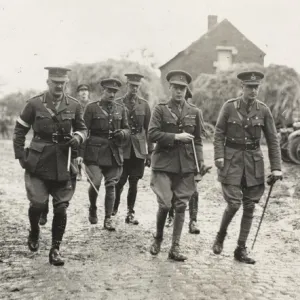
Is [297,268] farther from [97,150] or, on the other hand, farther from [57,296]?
[97,150]

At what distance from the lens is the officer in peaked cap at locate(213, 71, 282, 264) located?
6328 millimetres

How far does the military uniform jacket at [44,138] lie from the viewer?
6.11 m

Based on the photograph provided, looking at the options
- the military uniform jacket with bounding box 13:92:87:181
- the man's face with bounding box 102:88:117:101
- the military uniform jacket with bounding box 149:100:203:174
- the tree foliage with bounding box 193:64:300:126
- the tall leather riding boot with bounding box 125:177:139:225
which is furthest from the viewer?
the tree foliage with bounding box 193:64:300:126

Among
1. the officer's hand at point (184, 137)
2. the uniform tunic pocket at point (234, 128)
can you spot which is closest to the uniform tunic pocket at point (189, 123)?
the officer's hand at point (184, 137)

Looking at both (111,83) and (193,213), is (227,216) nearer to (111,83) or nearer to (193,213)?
(193,213)

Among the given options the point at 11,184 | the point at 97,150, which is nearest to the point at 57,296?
the point at 97,150

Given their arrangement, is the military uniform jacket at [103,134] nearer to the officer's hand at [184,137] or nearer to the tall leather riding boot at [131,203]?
the tall leather riding boot at [131,203]

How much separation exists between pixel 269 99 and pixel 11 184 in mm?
21897

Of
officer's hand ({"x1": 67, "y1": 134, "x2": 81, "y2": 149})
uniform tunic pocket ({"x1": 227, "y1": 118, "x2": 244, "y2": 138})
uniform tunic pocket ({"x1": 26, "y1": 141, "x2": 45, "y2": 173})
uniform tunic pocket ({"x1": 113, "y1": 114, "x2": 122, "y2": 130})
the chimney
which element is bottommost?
uniform tunic pocket ({"x1": 26, "y1": 141, "x2": 45, "y2": 173})

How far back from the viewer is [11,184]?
13.3m

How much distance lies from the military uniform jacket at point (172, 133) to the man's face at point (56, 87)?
109 centimetres

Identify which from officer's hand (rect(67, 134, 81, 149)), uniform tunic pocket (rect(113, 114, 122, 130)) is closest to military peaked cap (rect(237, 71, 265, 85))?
officer's hand (rect(67, 134, 81, 149))

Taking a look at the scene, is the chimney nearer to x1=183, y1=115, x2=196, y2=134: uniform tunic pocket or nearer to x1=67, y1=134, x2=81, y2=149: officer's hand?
x1=183, y1=115, x2=196, y2=134: uniform tunic pocket

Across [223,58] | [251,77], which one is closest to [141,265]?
[251,77]
